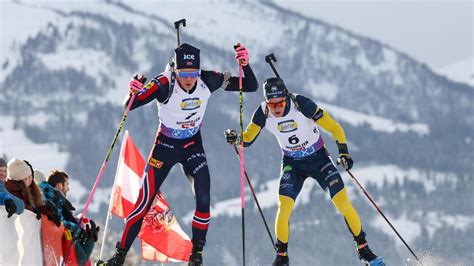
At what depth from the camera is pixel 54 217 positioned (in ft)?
42.1

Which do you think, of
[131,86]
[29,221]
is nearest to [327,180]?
[131,86]

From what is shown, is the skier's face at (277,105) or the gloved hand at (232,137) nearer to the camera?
the skier's face at (277,105)

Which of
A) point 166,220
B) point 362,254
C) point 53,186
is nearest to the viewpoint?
point 53,186

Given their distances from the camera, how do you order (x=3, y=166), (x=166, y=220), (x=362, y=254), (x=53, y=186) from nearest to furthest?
(x=3, y=166) → (x=53, y=186) → (x=362, y=254) → (x=166, y=220)

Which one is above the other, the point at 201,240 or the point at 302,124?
the point at 302,124

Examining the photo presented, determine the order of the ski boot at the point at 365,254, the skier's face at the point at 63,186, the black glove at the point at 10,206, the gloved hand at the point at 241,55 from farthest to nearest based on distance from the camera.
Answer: the gloved hand at the point at 241,55
the ski boot at the point at 365,254
the skier's face at the point at 63,186
the black glove at the point at 10,206

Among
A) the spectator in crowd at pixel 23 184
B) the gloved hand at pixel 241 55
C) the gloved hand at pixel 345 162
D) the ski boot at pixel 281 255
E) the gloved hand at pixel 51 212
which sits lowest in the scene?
the ski boot at pixel 281 255

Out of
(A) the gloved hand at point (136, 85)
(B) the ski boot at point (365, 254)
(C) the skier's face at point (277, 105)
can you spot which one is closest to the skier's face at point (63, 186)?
(A) the gloved hand at point (136, 85)

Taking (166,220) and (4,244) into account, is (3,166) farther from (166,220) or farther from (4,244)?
(166,220)

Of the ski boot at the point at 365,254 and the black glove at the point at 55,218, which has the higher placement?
the black glove at the point at 55,218

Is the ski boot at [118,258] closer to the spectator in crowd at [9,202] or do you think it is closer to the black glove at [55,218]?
the black glove at [55,218]

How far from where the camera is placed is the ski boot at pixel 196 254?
44.4 feet

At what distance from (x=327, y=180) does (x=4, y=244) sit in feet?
15.1

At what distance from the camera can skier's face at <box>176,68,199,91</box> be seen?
1380 centimetres
